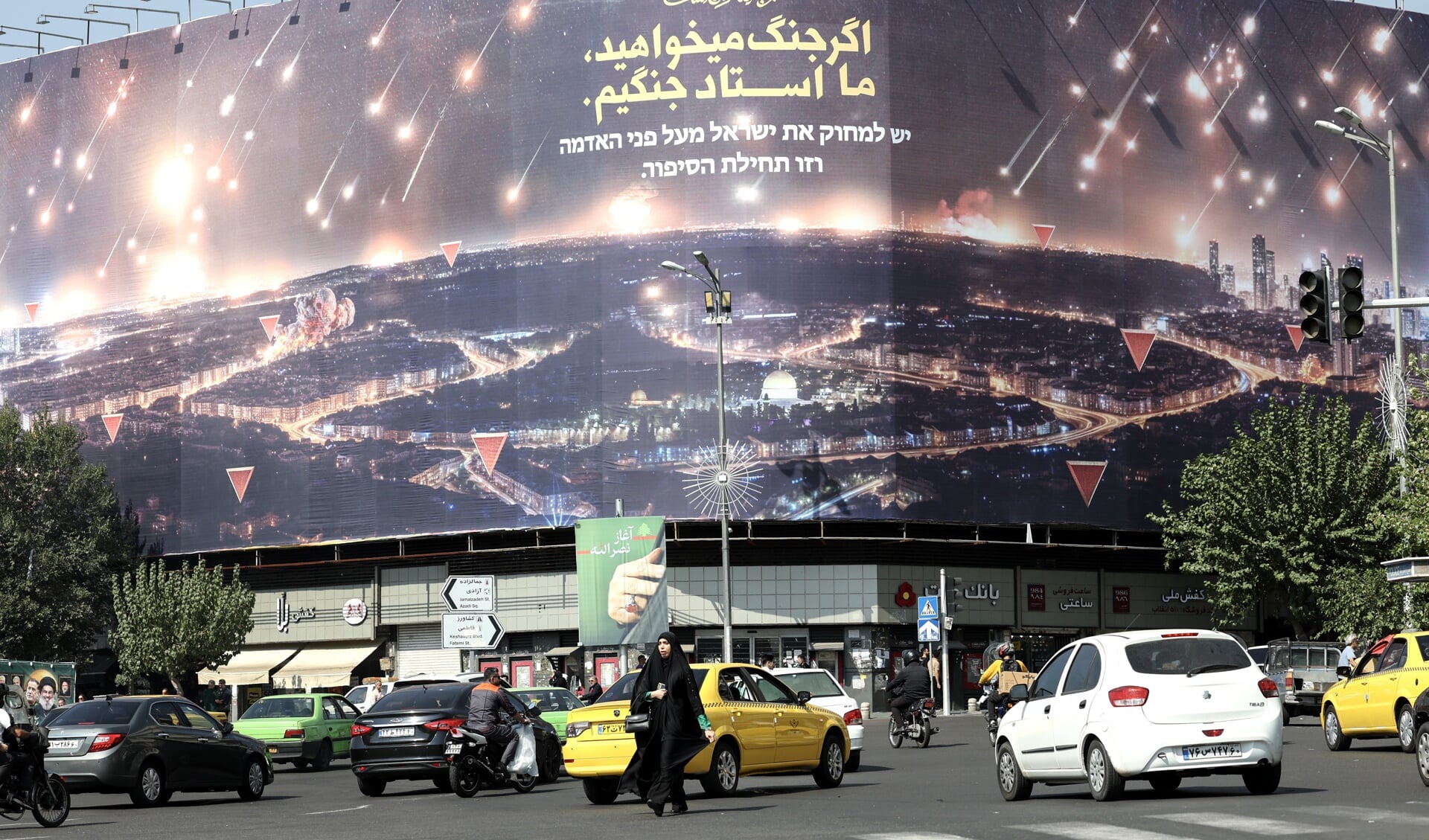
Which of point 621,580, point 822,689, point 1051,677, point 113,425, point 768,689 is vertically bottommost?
point 822,689

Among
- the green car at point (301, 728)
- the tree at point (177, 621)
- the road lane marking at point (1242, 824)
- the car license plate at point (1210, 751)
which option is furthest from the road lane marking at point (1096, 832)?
the tree at point (177, 621)

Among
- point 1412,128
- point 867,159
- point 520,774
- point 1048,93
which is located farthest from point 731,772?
point 1412,128

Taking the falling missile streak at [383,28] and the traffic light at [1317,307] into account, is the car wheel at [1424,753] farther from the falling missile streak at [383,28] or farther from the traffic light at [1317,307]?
the falling missile streak at [383,28]

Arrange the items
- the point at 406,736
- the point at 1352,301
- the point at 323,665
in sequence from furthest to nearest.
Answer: the point at 323,665, the point at 406,736, the point at 1352,301

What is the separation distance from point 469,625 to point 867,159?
24.8m

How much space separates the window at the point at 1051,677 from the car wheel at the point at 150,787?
1040 centimetres

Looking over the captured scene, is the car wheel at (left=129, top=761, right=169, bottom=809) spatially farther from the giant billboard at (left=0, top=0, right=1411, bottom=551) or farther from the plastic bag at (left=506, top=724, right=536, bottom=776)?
the giant billboard at (left=0, top=0, right=1411, bottom=551)

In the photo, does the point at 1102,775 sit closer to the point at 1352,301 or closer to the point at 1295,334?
the point at 1352,301

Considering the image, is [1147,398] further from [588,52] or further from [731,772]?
[731,772]

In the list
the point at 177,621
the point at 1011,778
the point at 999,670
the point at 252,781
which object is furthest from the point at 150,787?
the point at 177,621

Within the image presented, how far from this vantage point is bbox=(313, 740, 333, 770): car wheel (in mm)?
33875

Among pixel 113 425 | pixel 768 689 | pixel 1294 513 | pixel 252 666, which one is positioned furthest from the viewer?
pixel 113 425

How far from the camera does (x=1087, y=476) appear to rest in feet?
182

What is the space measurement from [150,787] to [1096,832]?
41.4ft
